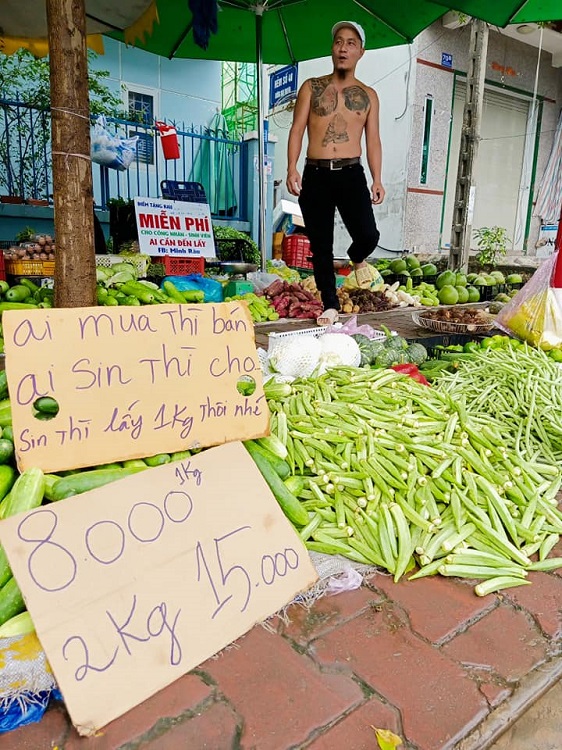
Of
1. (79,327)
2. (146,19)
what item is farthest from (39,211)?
(79,327)

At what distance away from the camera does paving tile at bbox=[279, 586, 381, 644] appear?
5.63 ft

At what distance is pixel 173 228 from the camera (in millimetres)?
7637

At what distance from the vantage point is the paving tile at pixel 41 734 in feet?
4.27

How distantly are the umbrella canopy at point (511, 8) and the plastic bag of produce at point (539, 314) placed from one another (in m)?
3.94

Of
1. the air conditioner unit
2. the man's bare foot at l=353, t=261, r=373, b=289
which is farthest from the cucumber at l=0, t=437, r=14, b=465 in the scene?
the air conditioner unit

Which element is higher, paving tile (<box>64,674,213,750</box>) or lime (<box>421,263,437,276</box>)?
lime (<box>421,263,437,276</box>)

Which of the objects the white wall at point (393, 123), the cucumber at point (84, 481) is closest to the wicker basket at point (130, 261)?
the cucumber at point (84, 481)

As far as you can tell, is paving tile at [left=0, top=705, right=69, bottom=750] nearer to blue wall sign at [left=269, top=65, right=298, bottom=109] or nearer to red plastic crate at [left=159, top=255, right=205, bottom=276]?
red plastic crate at [left=159, top=255, right=205, bottom=276]

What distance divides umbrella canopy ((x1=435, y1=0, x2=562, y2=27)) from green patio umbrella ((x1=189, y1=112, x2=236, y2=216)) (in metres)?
6.09

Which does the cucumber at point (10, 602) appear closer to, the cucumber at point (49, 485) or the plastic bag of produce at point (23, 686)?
the plastic bag of produce at point (23, 686)

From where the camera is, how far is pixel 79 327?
183 centimetres

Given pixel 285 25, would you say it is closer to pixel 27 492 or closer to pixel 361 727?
pixel 27 492

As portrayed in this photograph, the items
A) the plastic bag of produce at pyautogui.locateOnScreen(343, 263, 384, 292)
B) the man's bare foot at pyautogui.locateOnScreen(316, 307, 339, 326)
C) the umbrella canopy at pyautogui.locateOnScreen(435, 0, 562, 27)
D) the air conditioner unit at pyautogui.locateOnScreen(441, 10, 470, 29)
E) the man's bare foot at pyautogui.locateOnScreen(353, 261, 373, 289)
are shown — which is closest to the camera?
the man's bare foot at pyautogui.locateOnScreen(316, 307, 339, 326)

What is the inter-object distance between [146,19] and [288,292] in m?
3.39
